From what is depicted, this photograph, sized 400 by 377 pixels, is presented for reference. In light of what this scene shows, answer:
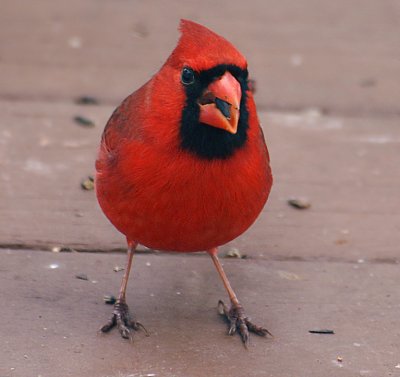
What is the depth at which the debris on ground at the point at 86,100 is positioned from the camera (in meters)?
4.95

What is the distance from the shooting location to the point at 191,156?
3049 millimetres

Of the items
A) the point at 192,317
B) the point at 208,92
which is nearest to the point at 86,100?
the point at 192,317

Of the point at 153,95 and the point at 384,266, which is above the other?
the point at 153,95

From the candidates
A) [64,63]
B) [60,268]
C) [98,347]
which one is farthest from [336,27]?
[98,347]

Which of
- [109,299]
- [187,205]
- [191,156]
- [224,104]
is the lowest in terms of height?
[109,299]

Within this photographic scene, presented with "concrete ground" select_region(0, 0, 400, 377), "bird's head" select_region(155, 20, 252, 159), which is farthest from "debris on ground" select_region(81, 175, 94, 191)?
"bird's head" select_region(155, 20, 252, 159)

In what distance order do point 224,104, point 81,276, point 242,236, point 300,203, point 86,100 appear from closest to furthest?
point 224,104, point 81,276, point 242,236, point 300,203, point 86,100

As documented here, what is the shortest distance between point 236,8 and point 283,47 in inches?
23.7

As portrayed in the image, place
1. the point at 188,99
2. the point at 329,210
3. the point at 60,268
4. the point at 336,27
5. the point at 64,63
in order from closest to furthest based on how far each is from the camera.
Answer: the point at 188,99 < the point at 60,268 < the point at 329,210 < the point at 64,63 < the point at 336,27

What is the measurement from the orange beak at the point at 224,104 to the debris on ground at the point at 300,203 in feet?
4.28

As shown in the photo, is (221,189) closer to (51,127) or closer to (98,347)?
(98,347)

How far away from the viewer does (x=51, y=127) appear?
4.69m

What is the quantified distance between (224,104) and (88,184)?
146cm

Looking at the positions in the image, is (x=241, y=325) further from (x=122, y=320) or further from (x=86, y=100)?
(x=86, y=100)
